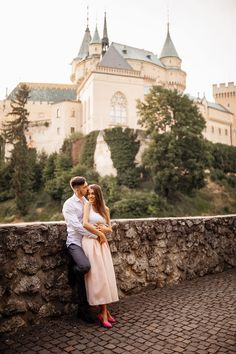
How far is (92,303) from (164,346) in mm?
1050

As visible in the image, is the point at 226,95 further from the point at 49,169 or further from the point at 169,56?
the point at 49,169

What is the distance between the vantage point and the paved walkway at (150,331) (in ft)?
11.9

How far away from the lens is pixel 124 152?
136ft

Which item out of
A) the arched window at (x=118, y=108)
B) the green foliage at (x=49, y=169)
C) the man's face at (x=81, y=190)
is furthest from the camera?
the arched window at (x=118, y=108)

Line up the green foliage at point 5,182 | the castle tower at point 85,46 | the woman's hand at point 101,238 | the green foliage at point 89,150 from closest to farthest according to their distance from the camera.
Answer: the woman's hand at point 101,238
the green foliage at point 89,150
the green foliage at point 5,182
the castle tower at point 85,46

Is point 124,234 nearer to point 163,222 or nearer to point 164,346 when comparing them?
point 163,222

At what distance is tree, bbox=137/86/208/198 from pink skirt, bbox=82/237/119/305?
2892 centimetres

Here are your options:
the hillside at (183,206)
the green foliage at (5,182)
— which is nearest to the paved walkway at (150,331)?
the hillside at (183,206)

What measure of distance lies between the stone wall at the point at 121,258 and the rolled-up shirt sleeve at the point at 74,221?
0.25 metres

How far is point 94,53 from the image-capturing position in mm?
63188

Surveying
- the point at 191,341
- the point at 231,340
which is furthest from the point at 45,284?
the point at 231,340

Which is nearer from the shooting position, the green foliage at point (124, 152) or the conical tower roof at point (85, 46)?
the green foliage at point (124, 152)

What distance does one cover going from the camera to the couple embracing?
4.36 m

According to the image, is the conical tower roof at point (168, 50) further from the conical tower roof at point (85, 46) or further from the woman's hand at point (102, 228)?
the woman's hand at point (102, 228)
